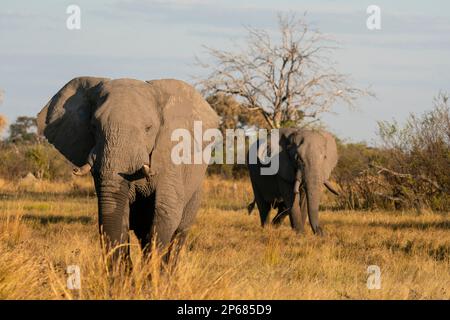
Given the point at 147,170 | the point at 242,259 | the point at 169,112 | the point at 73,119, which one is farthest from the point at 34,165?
the point at 147,170

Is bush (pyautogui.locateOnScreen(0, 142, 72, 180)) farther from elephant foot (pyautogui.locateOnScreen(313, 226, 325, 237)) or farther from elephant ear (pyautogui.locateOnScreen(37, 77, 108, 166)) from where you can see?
elephant ear (pyautogui.locateOnScreen(37, 77, 108, 166))

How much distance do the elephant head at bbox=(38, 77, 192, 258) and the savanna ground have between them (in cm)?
62

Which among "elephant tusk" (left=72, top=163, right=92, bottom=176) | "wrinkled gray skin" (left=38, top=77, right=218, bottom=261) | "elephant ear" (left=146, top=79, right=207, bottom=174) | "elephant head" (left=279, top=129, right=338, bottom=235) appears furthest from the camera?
"elephant head" (left=279, top=129, right=338, bottom=235)

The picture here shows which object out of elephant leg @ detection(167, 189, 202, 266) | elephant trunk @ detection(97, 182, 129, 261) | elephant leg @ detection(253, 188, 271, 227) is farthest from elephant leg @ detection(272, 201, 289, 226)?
elephant trunk @ detection(97, 182, 129, 261)

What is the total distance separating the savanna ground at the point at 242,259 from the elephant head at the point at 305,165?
1.93ft

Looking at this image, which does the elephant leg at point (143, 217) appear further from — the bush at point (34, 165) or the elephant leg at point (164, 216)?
the bush at point (34, 165)

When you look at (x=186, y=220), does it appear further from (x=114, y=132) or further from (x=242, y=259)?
(x=114, y=132)

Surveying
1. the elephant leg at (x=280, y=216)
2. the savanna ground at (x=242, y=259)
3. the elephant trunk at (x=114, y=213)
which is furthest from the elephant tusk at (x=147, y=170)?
the elephant leg at (x=280, y=216)

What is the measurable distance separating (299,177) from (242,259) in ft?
20.7

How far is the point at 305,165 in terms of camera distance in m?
17.8

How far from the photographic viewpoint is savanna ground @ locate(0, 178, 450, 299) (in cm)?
770

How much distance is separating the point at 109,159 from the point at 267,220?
1021cm

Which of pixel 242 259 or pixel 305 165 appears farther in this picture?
pixel 305 165

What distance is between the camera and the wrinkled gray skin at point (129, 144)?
354 inches
